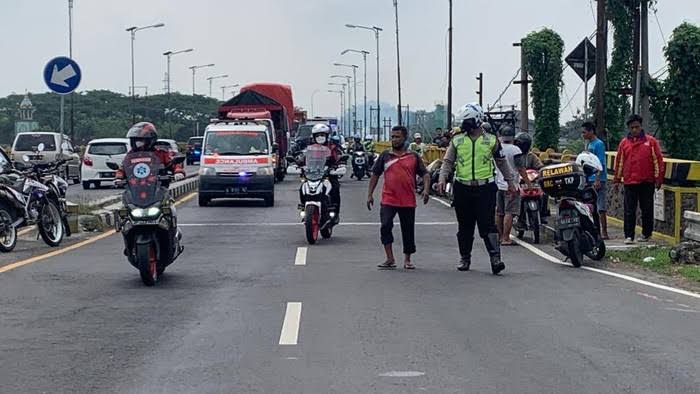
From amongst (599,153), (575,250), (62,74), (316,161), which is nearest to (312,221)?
(316,161)

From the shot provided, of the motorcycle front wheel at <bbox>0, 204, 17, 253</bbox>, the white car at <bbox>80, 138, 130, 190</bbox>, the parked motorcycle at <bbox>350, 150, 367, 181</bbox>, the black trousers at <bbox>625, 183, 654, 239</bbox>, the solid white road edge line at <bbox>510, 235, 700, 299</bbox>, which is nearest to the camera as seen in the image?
the solid white road edge line at <bbox>510, 235, 700, 299</bbox>

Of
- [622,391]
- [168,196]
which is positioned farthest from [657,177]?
[622,391]

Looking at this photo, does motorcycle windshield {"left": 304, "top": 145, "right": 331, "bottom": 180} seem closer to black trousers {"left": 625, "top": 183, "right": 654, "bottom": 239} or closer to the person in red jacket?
the person in red jacket

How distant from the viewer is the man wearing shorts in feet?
53.1

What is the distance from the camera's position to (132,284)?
40.4 feet

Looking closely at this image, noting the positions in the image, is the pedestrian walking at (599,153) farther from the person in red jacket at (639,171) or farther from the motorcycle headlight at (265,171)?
the motorcycle headlight at (265,171)

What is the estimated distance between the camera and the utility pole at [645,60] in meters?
27.3

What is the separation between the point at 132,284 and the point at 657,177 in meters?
7.35

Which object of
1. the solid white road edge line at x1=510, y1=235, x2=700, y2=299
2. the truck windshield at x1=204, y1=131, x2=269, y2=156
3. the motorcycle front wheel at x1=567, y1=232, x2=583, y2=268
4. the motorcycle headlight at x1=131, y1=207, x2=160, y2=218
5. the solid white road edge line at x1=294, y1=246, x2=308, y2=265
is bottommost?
the solid white road edge line at x1=510, y1=235, x2=700, y2=299

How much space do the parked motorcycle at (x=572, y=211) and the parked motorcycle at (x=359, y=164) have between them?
87.6 feet

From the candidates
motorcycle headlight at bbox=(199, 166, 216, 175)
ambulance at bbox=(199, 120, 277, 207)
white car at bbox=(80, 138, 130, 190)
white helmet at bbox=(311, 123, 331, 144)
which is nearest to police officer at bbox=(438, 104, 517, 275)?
white helmet at bbox=(311, 123, 331, 144)

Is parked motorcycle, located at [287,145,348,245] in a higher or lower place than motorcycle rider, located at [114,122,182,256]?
lower

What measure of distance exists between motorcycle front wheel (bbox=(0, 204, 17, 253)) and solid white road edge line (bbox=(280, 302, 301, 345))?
6473mm

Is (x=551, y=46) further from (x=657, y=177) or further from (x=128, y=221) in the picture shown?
(x=128, y=221)
